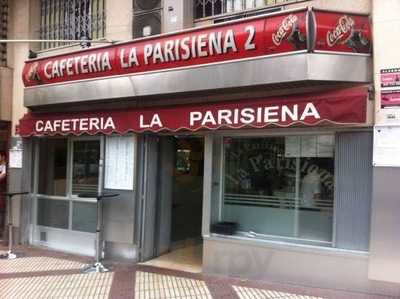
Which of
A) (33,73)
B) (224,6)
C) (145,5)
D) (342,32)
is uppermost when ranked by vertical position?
(145,5)

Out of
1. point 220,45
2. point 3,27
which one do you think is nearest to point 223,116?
point 220,45

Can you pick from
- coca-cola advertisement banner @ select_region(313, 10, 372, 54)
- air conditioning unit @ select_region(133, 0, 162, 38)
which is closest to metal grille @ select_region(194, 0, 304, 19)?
air conditioning unit @ select_region(133, 0, 162, 38)

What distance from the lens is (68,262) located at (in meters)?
8.34

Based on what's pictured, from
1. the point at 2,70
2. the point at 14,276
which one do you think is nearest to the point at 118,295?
the point at 14,276

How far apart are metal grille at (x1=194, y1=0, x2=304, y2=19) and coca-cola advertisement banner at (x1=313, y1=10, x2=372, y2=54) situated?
1.05 m

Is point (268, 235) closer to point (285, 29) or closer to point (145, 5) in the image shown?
point (285, 29)

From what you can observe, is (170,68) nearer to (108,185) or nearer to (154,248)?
(108,185)

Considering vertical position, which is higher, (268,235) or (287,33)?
(287,33)

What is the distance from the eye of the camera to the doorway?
8461mm

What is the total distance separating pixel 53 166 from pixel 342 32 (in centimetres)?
608

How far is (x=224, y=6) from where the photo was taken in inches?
304

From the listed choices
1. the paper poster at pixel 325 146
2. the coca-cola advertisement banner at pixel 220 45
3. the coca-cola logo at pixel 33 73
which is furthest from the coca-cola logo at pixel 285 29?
the coca-cola logo at pixel 33 73

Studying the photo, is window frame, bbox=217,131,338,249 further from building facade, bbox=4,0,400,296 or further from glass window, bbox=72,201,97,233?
glass window, bbox=72,201,97,233

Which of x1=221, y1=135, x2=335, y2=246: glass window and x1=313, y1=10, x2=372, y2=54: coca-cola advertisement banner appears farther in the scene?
x1=221, y1=135, x2=335, y2=246: glass window
